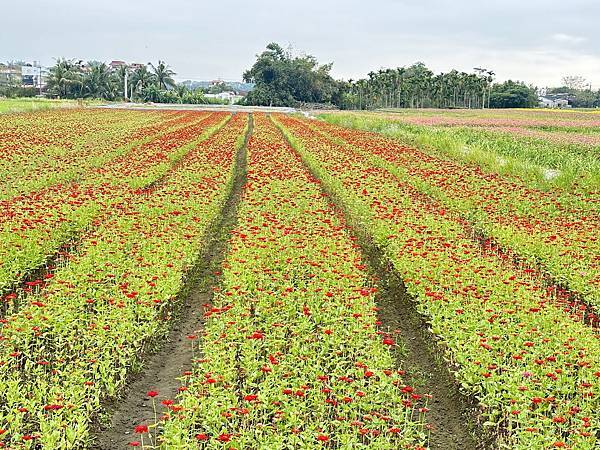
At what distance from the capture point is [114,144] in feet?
84.9

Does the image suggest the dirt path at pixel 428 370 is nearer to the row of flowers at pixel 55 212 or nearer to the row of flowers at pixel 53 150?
the row of flowers at pixel 55 212

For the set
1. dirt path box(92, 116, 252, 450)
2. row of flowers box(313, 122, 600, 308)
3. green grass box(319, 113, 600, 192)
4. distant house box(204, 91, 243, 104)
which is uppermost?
distant house box(204, 91, 243, 104)

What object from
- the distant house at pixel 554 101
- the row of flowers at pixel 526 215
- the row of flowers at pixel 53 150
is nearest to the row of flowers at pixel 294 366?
the row of flowers at pixel 526 215

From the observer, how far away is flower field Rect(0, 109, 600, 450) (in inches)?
200

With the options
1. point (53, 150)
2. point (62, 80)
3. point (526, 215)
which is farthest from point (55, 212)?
point (62, 80)

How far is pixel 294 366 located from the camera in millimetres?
6039

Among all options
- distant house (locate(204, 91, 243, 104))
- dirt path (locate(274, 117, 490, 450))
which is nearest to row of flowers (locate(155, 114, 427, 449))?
dirt path (locate(274, 117, 490, 450))

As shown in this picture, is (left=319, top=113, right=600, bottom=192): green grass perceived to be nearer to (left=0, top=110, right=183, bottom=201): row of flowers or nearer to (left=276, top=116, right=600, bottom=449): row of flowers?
(left=276, top=116, right=600, bottom=449): row of flowers

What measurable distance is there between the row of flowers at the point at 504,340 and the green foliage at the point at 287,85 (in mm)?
98943

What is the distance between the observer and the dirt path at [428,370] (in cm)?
555

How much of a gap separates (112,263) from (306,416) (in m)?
4.37

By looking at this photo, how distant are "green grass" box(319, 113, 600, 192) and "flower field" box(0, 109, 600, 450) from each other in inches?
88.8

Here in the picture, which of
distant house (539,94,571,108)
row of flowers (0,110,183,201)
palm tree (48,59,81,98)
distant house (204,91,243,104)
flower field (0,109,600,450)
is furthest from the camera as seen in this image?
distant house (539,94,571,108)

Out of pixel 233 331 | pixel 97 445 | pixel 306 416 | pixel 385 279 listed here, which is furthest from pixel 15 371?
pixel 385 279
